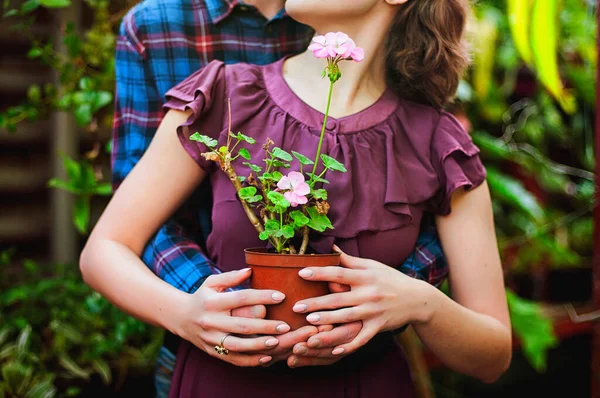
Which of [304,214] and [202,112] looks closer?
[304,214]

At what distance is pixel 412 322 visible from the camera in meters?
1.33

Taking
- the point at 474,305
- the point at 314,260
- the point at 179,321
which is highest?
the point at 314,260

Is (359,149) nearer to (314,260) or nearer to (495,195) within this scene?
(314,260)

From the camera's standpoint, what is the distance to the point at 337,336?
1179 millimetres

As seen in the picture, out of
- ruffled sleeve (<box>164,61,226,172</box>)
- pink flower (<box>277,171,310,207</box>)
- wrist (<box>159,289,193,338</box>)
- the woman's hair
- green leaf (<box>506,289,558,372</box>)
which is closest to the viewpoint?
pink flower (<box>277,171,310,207</box>)

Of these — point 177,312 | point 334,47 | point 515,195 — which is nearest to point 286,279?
point 177,312

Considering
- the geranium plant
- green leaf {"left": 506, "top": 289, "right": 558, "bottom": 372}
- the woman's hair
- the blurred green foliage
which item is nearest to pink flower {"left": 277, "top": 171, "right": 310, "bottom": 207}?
the geranium plant

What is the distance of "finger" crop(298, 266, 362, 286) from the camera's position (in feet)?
3.71

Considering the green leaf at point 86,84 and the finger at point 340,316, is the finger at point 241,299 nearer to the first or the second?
the finger at point 340,316

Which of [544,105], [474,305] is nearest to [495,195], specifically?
[544,105]

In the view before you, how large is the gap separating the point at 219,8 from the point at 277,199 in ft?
2.48

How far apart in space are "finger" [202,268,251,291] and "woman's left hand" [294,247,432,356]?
10 centimetres

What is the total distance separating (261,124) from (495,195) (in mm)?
1762

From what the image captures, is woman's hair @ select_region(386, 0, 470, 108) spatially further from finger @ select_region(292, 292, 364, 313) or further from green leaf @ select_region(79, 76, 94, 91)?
green leaf @ select_region(79, 76, 94, 91)
